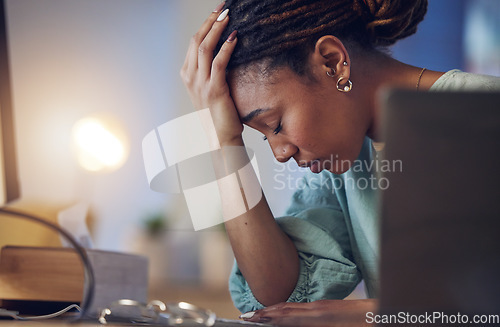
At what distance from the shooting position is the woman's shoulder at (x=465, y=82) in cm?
73

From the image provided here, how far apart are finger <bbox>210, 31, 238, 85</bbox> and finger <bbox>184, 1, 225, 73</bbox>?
0.18ft

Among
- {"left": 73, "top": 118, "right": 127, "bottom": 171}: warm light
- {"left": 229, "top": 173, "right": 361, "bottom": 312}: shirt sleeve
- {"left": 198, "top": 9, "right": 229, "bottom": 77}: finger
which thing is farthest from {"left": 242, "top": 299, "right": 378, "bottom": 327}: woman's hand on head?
{"left": 73, "top": 118, "right": 127, "bottom": 171}: warm light

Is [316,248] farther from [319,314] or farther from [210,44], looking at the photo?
[210,44]

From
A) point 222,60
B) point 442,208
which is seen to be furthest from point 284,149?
point 442,208

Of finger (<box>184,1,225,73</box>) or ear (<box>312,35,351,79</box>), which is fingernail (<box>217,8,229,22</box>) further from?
ear (<box>312,35,351,79</box>)

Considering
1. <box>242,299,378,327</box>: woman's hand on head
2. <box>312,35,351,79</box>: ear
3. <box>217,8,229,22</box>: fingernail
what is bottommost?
<box>242,299,378,327</box>: woman's hand on head

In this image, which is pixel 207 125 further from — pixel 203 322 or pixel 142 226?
pixel 142 226

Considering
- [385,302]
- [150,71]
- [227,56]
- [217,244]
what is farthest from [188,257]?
[385,302]

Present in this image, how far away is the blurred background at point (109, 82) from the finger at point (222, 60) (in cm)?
Answer: 80

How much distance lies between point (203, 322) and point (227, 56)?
415mm

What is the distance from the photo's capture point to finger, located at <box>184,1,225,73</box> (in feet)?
2.59

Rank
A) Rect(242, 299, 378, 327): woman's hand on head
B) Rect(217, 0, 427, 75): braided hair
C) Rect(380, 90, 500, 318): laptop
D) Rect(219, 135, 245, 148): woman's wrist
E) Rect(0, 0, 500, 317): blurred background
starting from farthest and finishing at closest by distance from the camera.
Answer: Rect(0, 0, 500, 317): blurred background → Rect(219, 135, 245, 148): woman's wrist → Rect(217, 0, 427, 75): braided hair → Rect(242, 299, 378, 327): woman's hand on head → Rect(380, 90, 500, 318): laptop

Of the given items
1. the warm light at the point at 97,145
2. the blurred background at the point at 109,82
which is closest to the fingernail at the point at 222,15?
the blurred background at the point at 109,82

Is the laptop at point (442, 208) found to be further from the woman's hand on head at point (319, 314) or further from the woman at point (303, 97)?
the woman at point (303, 97)
